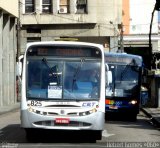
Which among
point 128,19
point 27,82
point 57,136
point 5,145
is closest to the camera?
point 5,145

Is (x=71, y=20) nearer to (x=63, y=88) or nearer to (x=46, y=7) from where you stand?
(x=46, y=7)

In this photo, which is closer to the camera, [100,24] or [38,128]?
[38,128]

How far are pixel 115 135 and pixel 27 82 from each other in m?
3.71

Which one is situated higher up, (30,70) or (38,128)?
(30,70)

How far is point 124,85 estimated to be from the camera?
26.1m

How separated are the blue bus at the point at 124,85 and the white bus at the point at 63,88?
32.0ft

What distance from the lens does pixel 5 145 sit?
574 inches

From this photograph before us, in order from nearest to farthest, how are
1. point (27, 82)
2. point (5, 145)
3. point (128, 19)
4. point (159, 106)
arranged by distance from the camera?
point (5, 145) → point (27, 82) → point (159, 106) → point (128, 19)

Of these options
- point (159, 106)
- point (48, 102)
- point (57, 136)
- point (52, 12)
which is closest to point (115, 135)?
point (57, 136)

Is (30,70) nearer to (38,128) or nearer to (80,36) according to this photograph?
(38,128)

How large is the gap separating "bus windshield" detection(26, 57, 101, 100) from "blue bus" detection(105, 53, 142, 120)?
10.2 meters

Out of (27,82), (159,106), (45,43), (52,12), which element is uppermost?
(52,12)

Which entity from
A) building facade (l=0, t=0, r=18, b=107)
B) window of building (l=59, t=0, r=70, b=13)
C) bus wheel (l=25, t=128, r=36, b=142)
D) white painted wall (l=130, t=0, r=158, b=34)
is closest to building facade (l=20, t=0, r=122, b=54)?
window of building (l=59, t=0, r=70, b=13)

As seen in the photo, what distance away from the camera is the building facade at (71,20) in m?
53.8
